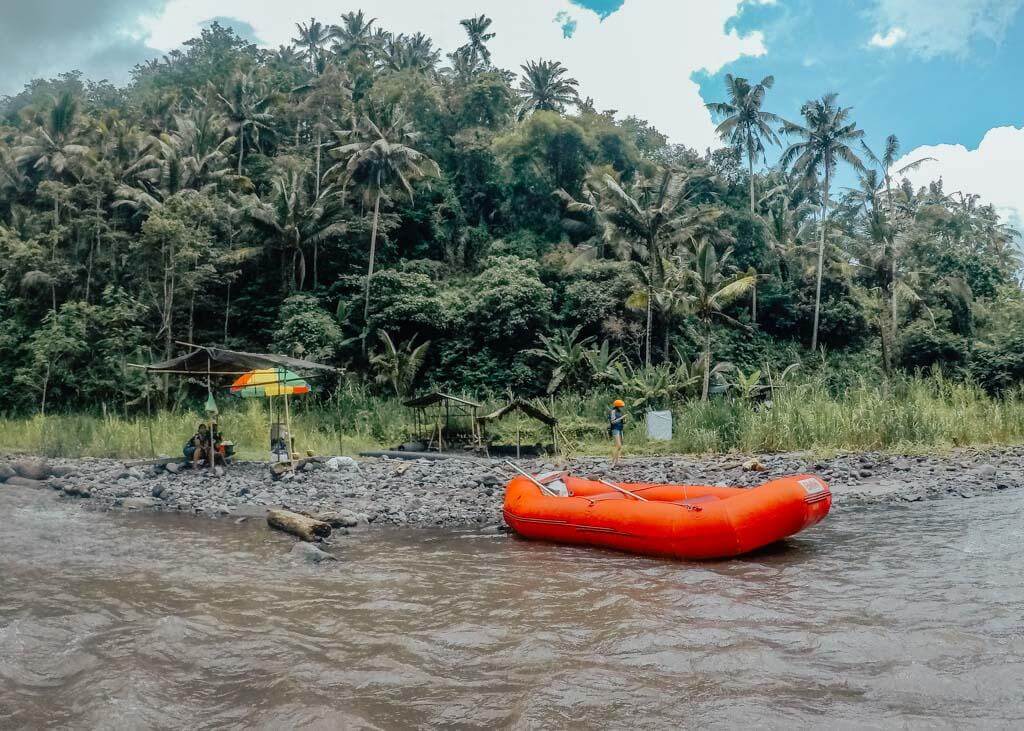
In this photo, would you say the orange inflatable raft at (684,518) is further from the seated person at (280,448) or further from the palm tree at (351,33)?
the palm tree at (351,33)

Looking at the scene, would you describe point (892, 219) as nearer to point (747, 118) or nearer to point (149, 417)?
point (747, 118)

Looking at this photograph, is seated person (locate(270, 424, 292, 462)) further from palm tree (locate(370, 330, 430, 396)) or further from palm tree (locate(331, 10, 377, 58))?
palm tree (locate(331, 10, 377, 58))

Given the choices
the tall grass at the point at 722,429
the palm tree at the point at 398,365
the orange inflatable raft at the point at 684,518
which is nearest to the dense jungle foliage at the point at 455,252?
the palm tree at the point at 398,365

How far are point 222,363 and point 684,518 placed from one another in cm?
922

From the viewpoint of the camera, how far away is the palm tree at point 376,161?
88.7 ft

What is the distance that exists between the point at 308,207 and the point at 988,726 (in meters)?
28.7

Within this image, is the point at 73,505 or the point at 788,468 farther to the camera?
the point at 788,468

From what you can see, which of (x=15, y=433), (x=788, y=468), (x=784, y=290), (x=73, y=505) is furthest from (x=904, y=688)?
(x=784, y=290)

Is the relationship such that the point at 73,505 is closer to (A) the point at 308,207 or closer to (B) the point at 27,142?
(A) the point at 308,207

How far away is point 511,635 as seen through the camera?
17.3 feet

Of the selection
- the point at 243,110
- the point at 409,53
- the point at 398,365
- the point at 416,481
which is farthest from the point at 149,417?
the point at 409,53

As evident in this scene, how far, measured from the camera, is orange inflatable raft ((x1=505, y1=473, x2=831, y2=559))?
715 centimetres

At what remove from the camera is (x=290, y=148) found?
1420 inches

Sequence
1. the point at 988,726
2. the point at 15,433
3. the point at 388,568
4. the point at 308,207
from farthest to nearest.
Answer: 1. the point at 308,207
2. the point at 15,433
3. the point at 388,568
4. the point at 988,726
